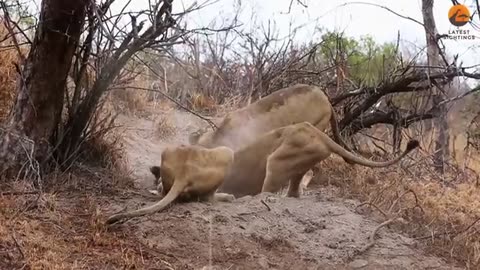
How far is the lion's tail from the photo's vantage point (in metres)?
5.27

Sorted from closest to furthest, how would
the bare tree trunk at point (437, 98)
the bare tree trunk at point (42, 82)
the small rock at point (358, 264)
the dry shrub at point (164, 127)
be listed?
1. the small rock at point (358, 264)
2. the bare tree trunk at point (42, 82)
3. the bare tree trunk at point (437, 98)
4. the dry shrub at point (164, 127)

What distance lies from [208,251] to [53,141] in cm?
218

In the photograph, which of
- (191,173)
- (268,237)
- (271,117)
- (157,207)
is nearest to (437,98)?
(271,117)

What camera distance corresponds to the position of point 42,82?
6211mm

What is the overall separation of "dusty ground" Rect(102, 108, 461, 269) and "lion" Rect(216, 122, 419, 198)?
0.27 meters

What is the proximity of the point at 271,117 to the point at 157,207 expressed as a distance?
5.92ft

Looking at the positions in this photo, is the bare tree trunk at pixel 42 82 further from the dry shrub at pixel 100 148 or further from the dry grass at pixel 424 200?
the dry grass at pixel 424 200

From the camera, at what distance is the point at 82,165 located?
690cm

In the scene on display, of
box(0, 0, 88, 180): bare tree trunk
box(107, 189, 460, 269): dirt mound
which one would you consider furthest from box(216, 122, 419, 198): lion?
box(0, 0, 88, 180): bare tree trunk

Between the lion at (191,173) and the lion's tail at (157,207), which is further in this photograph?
the lion at (191,173)

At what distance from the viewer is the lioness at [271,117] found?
6.82 metres

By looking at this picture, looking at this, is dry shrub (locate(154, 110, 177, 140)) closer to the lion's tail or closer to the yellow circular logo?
the lion's tail

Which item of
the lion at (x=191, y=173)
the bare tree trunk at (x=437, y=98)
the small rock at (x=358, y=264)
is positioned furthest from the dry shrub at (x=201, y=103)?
the small rock at (x=358, y=264)

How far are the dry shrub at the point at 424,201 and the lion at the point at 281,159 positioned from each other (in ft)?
1.50
